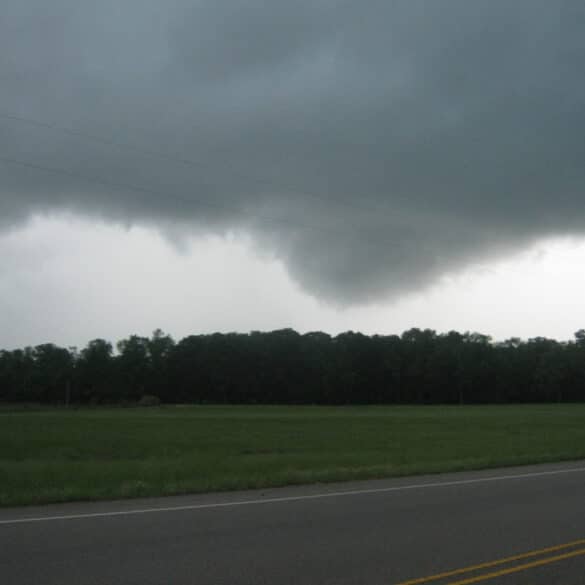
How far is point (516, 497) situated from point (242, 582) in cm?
948

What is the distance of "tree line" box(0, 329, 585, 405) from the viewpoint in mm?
170625

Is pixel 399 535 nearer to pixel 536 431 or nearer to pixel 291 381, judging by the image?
pixel 536 431

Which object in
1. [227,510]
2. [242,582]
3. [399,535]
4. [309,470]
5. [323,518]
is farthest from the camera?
[309,470]

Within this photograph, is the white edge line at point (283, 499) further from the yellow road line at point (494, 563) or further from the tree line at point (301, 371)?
the tree line at point (301, 371)

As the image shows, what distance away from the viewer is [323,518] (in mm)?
13367

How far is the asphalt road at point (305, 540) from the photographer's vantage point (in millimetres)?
9055

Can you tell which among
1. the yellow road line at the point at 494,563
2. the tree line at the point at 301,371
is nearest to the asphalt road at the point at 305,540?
the yellow road line at the point at 494,563

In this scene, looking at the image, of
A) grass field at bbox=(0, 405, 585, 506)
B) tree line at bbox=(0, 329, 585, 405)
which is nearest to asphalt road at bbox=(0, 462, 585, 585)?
grass field at bbox=(0, 405, 585, 506)

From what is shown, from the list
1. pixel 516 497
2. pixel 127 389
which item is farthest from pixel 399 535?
pixel 127 389

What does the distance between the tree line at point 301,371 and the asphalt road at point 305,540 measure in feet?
512

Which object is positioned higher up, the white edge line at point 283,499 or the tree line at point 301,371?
the tree line at point 301,371

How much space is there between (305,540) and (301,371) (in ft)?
553

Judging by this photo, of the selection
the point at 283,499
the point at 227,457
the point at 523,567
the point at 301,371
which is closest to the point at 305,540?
the point at 523,567

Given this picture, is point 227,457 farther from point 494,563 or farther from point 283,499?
point 494,563
